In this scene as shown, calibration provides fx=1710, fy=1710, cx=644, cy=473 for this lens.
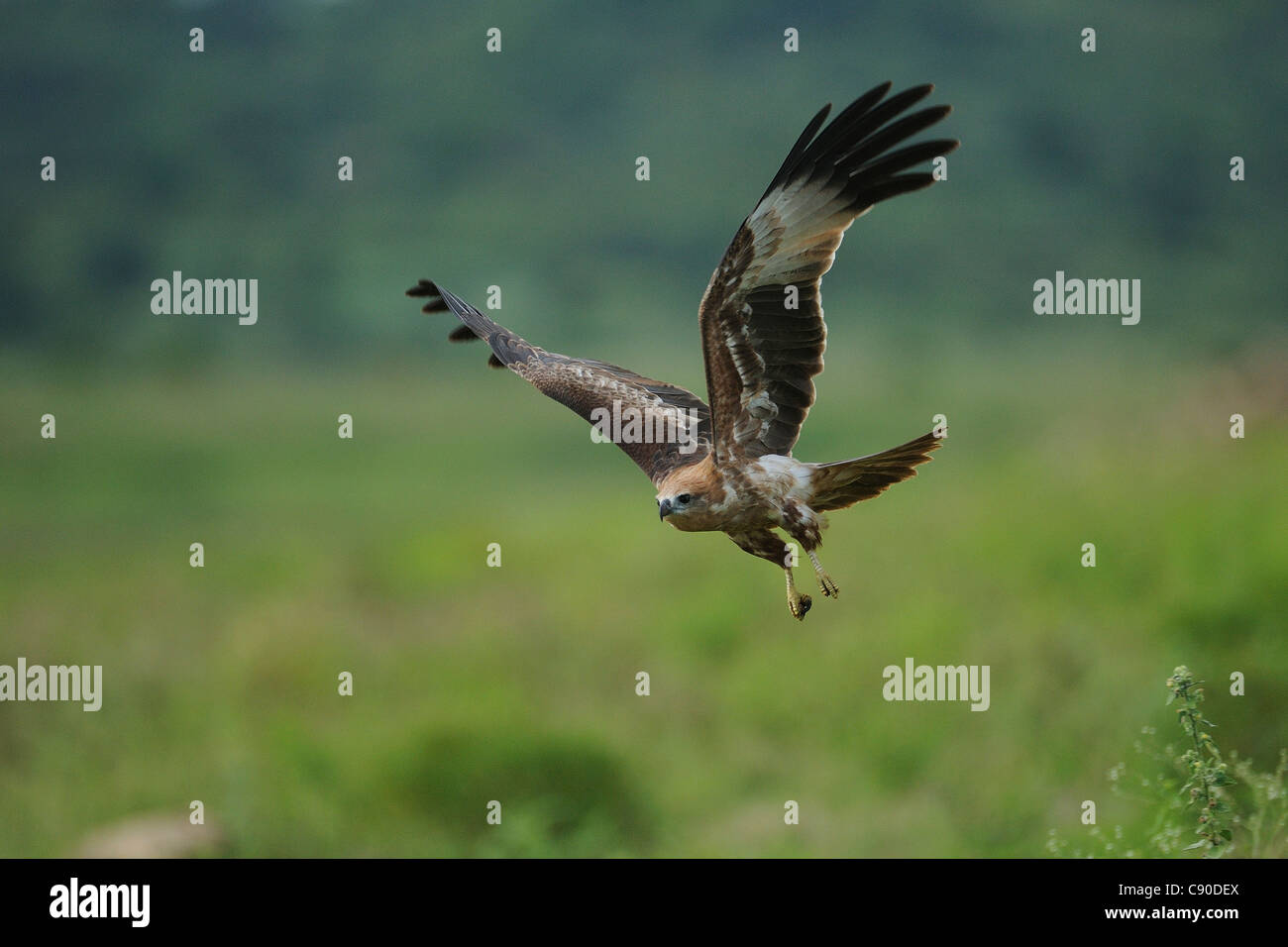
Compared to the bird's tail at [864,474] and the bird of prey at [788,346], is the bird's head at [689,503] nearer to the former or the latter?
the bird of prey at [788,346]

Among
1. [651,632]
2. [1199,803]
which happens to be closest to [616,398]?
[1199,803]

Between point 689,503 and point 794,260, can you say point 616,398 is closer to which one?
point 689,503

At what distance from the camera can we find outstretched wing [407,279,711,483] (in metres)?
9.42

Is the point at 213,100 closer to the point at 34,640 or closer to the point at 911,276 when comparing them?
the point at 911,276

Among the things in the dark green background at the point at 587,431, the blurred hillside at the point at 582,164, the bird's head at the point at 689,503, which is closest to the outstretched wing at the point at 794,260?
the bird's head at the point at 689,503

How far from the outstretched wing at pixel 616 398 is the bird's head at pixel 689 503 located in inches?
25.6

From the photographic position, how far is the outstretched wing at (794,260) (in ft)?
26.8

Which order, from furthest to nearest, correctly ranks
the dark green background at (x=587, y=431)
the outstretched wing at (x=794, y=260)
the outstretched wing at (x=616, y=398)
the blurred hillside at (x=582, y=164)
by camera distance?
the blurred hillside at (x=582, y=164) → the dark green background at (x=587, y=431) → the outstretched wing at (x=616, y=398) → the outstretched wing at (x=794, y=260)

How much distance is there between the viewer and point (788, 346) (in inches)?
336

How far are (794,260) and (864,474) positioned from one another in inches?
43.4

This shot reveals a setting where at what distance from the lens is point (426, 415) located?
44438mm

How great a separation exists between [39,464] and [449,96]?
20457mm

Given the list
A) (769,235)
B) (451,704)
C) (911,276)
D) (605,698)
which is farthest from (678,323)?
(769,235)

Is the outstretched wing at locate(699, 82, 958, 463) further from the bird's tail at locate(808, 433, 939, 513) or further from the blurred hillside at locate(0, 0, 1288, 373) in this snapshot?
the blurred hillside at locate(0, 0, 1288, 373)
